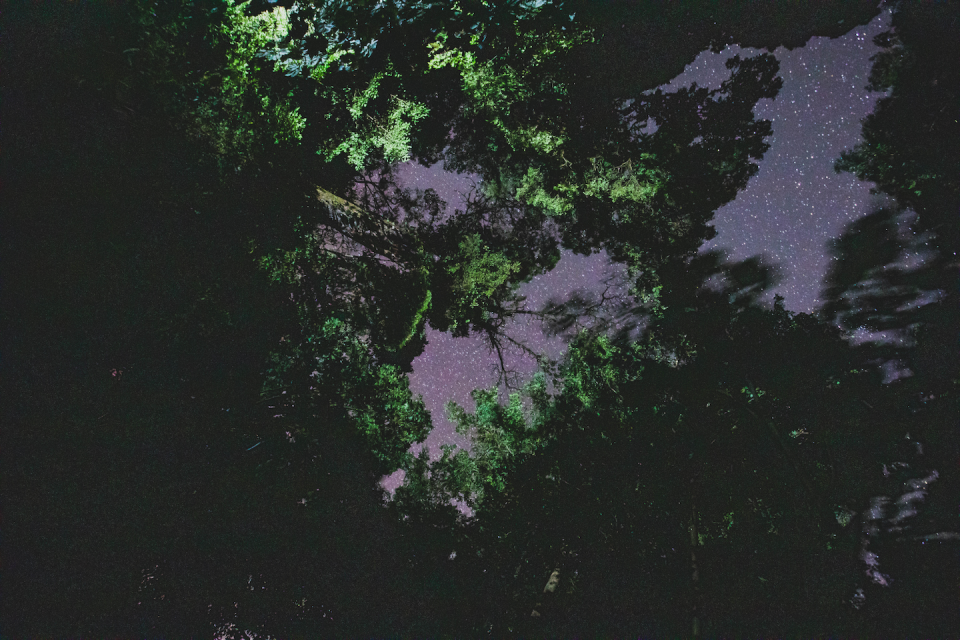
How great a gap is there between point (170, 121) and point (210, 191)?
2.49 feet

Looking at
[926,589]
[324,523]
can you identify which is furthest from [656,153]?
[324,523]

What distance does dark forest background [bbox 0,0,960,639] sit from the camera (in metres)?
4.13

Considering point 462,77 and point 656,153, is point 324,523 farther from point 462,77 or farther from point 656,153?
point 656,153

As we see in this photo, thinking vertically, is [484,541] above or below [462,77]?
below

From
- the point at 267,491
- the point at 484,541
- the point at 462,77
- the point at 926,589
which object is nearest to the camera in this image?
the point at 926,589

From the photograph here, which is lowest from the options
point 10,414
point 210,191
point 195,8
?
point 10,414

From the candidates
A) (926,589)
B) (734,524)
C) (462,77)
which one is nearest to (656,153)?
(462,77)

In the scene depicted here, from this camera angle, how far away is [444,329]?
6.41m

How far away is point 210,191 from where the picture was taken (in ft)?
15.0

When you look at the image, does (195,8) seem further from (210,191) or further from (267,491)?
(267,491)

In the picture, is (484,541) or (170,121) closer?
(170,121)

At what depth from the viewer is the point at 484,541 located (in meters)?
6.19

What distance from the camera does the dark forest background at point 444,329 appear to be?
413 centimetres

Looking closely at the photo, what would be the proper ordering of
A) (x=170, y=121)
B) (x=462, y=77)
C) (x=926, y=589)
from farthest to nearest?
(x=462, y=77) < (x=926, y=589) < (x=170, y=121)
